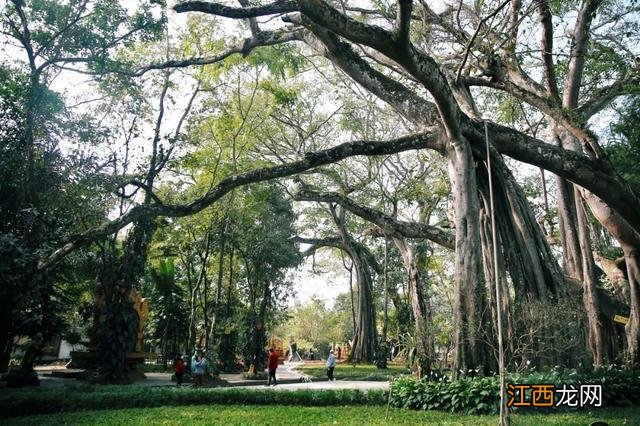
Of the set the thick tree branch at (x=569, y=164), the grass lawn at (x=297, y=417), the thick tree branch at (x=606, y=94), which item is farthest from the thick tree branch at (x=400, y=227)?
the grass lawn at (x=297, y=417)

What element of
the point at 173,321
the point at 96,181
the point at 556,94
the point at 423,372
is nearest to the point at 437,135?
the point at 556,94

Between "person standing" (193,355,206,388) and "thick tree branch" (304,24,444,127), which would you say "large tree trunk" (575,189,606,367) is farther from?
"person standing" (193,355,206,388)

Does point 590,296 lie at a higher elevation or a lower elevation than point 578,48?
lower

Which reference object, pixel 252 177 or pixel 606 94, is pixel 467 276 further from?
pixel 606 94

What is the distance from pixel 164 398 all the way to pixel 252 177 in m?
4.33

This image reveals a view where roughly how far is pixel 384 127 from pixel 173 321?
11737mm

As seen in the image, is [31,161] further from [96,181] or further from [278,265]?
[278,265]

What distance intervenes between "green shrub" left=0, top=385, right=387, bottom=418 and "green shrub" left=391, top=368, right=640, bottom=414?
905 mm

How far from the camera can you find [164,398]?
342 inches

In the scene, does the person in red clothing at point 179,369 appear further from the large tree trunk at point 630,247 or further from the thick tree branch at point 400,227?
the large tree trunk at point 630,247

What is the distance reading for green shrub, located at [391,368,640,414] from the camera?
689cm

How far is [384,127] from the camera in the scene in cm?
1748

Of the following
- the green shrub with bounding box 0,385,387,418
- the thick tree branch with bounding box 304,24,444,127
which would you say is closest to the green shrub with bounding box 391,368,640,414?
the green shrub with bounding box 0,385,387,418

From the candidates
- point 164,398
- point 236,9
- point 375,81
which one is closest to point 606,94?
point 375,81
